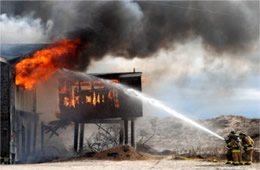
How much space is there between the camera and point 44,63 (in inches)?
999

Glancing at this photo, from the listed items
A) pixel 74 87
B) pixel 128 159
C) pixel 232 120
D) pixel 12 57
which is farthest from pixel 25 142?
pixel 232 120

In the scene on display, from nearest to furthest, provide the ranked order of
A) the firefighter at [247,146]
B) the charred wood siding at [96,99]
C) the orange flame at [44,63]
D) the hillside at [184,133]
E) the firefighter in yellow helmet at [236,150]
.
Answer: the firefighter in yellow helmet at [236,150] → the firefighter at [247,146] → the orange flame at [44,63] → the charred wood siding at [96,99] → the hillside at [184,133]

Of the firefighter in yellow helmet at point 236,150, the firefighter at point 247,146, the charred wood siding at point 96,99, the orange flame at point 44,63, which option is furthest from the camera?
the charred wood siding at point 96,99

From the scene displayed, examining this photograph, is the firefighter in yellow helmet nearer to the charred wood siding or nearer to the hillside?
the charred wood siding

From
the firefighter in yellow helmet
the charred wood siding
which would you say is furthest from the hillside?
the firefighter in yellow helmet

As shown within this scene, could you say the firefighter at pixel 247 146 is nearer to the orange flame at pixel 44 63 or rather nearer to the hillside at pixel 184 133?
the hillside at pixel 184 133

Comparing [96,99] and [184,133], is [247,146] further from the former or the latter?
[184,133]

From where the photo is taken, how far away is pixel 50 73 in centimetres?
2619

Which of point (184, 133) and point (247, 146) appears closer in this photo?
point (247, 146)

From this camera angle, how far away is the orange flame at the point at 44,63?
80.8 ft

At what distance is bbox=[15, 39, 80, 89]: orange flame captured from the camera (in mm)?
24625

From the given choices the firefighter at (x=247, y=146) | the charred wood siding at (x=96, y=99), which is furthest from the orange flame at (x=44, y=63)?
the firefighter at (x=247, y=146)

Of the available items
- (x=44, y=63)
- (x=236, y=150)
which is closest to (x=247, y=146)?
(x=236, y=150)

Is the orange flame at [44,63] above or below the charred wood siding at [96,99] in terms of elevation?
above
